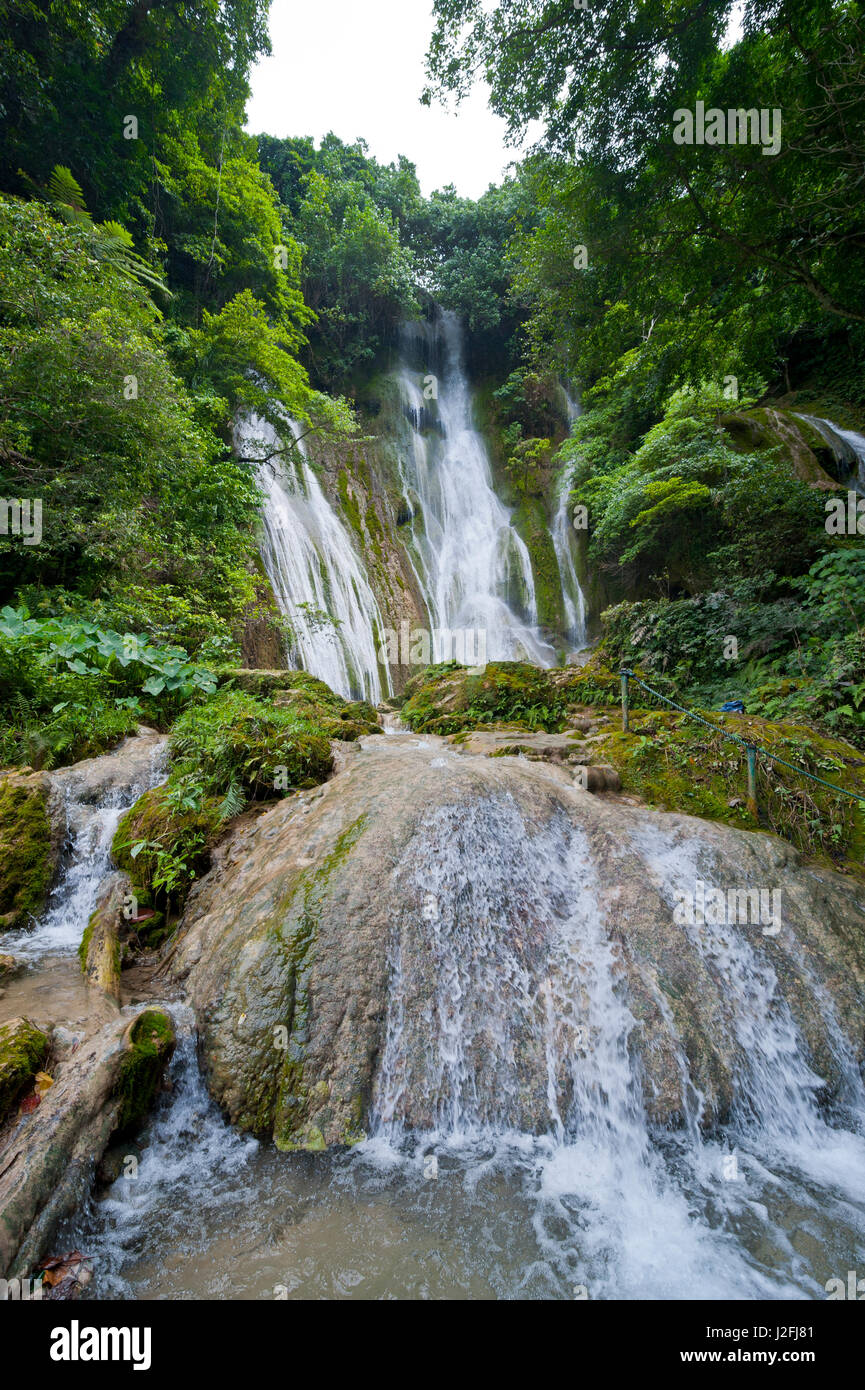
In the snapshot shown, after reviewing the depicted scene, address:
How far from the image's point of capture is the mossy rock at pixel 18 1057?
94.6 inches

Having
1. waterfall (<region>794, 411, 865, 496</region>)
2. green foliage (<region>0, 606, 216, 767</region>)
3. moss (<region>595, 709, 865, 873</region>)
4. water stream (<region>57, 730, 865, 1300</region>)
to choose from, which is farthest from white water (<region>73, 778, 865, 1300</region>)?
waterfall (<region>794, 411, 865, 496</region>)

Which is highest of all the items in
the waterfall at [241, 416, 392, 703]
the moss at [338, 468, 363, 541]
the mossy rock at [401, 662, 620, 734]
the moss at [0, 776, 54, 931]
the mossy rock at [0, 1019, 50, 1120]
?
the moss at [338, 468, 363, 541]

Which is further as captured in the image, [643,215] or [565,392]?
[565,392]

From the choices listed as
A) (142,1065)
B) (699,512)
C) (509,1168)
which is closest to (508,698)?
(699,512)

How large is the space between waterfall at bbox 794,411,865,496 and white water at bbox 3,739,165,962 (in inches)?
515

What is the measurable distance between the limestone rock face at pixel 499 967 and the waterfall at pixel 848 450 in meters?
9.96

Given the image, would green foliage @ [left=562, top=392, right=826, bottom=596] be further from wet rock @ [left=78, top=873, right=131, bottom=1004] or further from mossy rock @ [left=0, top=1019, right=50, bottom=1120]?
mossy rock @ [left=0, top=1019, right=50, bottom=1120]

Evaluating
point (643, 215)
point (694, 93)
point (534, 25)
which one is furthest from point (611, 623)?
point (534, 25)

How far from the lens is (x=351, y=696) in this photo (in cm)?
1345

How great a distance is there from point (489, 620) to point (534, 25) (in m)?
12.3

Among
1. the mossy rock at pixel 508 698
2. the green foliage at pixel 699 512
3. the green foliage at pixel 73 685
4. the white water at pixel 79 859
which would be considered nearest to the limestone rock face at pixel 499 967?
the white water at pixel 79 859

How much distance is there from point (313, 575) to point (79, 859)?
34.1 feet

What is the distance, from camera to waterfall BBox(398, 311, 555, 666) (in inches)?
672
